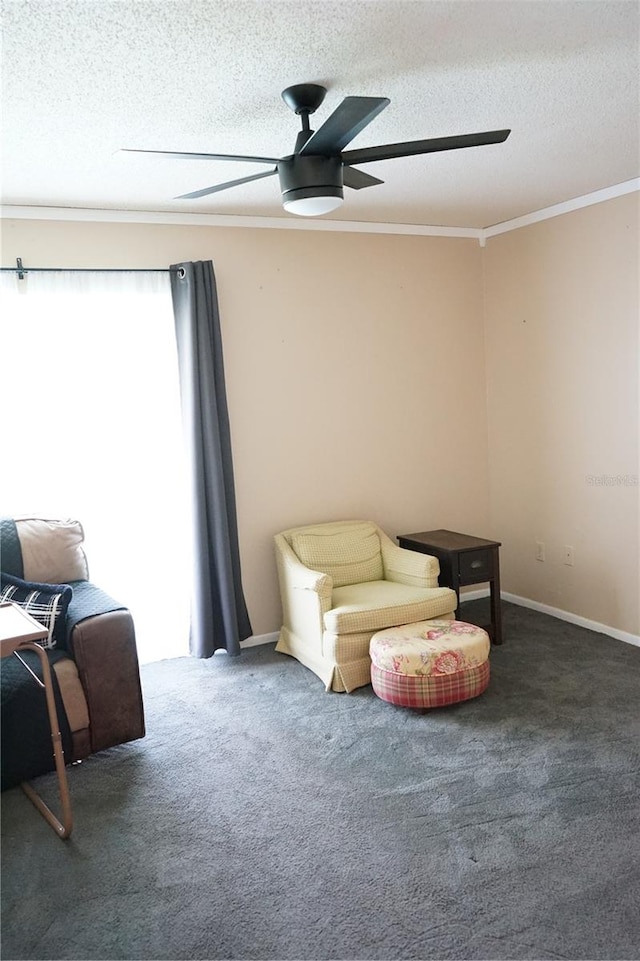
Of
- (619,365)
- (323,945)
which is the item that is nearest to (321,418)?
(619,365)

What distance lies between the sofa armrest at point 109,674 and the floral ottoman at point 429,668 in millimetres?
1097

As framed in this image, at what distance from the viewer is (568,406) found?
14.7 feet

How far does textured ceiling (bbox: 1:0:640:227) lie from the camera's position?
2041 millimetres

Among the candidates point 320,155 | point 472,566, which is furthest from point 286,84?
point 472,566

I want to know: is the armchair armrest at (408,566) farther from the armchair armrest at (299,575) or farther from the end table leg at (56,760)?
the end table leg at (56,760)

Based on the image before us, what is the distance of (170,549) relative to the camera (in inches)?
166

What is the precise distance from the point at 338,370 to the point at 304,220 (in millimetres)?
892

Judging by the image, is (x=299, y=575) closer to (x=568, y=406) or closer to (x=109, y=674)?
(x=109, y=674)

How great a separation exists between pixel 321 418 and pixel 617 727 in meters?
2.34

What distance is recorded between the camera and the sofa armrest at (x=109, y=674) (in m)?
3.05

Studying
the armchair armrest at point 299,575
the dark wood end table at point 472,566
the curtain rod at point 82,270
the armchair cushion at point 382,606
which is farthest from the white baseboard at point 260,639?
the curtain rod at point 82,270

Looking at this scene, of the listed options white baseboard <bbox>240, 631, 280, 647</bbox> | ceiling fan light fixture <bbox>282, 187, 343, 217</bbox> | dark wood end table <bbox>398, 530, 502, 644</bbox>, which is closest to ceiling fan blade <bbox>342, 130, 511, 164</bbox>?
ceiling fan light fixture <bbox>282, 187, 343, 217</bbox>

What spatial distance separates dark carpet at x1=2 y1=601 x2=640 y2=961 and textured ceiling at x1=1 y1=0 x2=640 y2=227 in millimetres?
2470

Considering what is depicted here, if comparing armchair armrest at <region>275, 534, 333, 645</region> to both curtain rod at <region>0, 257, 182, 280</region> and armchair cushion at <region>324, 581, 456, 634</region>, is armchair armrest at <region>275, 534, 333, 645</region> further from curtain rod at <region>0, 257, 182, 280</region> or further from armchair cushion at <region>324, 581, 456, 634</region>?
curtain rod at <region>0, 257, 182, 280</region>
